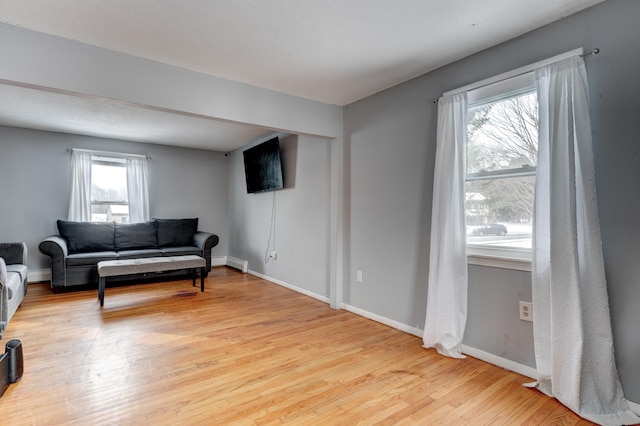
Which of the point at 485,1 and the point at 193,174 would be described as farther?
the point at 193,174

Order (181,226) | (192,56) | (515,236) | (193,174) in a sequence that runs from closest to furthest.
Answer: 1. (515,236)
2. (192,56)
3. (181,226)
4. (193,174)

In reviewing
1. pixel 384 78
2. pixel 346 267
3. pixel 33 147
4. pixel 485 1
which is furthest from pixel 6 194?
pixel 485 1

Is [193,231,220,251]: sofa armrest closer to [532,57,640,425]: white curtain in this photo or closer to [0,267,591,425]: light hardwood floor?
[0,267,591,425]: light hardwood floor

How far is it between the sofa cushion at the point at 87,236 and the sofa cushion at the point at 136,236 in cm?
10

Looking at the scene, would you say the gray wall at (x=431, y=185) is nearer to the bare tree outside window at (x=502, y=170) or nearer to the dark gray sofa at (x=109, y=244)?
the bare tree outside window at (x=502, y=170)

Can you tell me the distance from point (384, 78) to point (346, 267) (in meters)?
1.94

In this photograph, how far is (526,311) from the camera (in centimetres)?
207

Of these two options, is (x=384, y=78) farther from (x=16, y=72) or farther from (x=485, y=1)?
(x=16, y=72)

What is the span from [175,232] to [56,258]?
5.31 ft

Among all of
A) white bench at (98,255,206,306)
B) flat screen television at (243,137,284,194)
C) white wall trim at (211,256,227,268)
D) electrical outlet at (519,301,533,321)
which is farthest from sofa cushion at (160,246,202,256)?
electrical outlet at (519,301,533,321)

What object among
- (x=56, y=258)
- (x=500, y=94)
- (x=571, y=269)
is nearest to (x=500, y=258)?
(x=571, y=269)

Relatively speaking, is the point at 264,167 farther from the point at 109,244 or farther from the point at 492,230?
the point at 492,230

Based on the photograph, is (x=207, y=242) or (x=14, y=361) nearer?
(x=14, y=361)

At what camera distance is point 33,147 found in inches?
180
